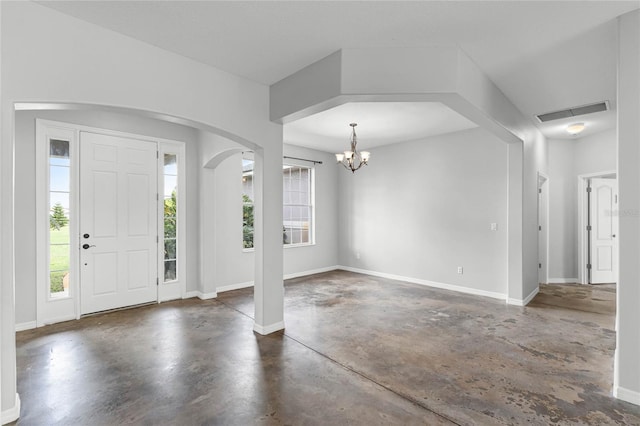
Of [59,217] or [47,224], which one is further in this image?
[59,217]

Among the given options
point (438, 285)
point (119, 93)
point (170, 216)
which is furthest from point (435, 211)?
point (119, 93)

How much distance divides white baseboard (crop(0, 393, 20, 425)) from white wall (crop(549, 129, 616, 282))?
7.72 metres

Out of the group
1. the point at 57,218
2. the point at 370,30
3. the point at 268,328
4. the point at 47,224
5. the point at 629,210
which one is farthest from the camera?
the point at 57,218

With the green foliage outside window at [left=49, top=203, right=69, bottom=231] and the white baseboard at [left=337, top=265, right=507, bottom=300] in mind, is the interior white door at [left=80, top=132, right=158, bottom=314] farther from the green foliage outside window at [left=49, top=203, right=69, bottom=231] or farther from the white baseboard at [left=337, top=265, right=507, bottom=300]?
the white baseboard at [left=337, top=265, right=507, bottom=300]

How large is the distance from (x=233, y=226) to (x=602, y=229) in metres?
6.96

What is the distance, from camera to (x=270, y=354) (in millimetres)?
3053

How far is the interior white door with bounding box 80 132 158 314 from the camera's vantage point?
4105mm

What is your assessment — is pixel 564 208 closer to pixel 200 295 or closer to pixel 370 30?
pixel 370 30

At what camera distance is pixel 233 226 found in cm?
563

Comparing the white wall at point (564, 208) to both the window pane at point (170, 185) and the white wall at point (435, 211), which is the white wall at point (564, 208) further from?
the window pane at point (170, 185)

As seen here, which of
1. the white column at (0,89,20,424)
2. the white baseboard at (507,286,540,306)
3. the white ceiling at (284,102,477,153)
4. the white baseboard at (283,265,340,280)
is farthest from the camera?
the white baseboard at (283,265,340,280)

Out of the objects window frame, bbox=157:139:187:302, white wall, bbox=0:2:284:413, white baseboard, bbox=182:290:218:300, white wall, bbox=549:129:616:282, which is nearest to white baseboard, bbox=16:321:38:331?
white wall, bbox=0:2:284:413

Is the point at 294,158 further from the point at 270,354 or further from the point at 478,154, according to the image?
the point at 270,354

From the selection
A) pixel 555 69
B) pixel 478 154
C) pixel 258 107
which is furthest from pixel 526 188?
pixel 258 107
